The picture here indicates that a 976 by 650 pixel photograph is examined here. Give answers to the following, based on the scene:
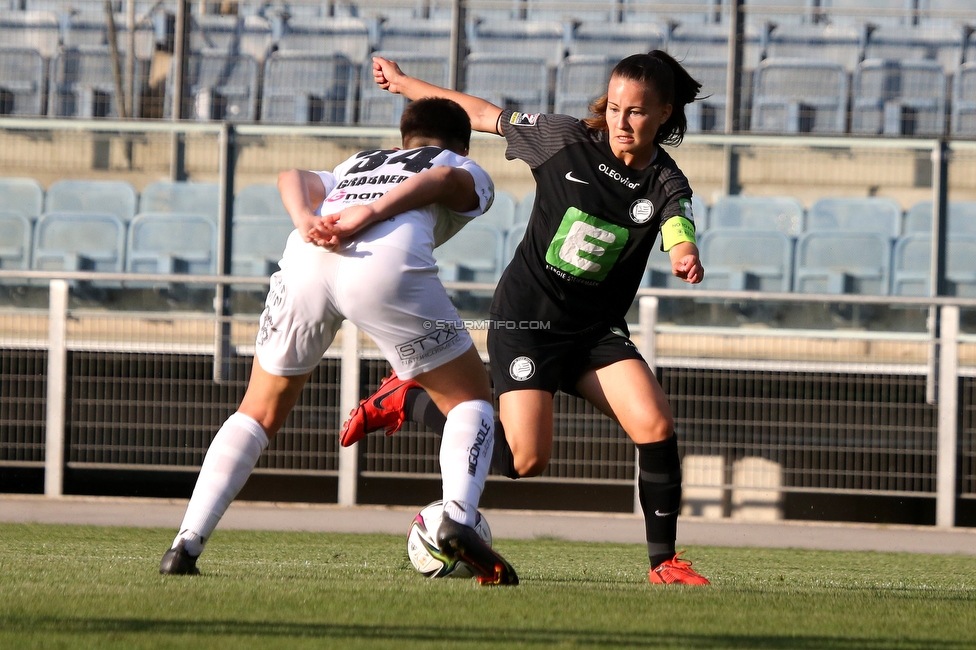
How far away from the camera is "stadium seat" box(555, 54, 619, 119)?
10.6 m

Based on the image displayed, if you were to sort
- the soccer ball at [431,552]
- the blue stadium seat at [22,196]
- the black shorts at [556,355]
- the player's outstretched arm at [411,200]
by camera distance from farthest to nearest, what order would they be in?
the blue stadium seat at [22,196], the black shorts at [556,355], the soccer ball at [431,552], the player's outstretched arm at [411,200]

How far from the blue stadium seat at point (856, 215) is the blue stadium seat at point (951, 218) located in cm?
10

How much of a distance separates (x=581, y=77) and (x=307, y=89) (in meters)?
2.43

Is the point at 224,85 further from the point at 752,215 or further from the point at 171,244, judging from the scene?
the point at 752,215

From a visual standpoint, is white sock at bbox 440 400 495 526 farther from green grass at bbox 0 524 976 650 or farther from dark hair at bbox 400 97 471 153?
dark hair at bbox 400 97 471 153

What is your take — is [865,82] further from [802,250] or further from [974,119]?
[802,250]

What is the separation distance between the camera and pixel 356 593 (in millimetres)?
3312

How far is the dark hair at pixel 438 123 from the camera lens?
3938 millimetres

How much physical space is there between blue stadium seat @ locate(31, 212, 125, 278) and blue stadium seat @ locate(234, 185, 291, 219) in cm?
99

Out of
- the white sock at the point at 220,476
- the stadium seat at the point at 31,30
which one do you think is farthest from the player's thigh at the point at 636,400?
the stadium seat at the point at 31,30

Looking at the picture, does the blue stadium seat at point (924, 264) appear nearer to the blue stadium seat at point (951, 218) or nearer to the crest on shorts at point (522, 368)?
the blue stadium seat at point (951, 218)

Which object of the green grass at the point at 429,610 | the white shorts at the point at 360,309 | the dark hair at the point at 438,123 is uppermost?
the dark hair at the point at 438,123

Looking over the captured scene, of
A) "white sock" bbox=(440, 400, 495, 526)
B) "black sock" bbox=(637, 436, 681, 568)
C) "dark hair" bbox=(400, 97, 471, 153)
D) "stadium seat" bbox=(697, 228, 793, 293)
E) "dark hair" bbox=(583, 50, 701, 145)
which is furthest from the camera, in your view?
"stadium seat" bbox=(697, 228, 793, 293)

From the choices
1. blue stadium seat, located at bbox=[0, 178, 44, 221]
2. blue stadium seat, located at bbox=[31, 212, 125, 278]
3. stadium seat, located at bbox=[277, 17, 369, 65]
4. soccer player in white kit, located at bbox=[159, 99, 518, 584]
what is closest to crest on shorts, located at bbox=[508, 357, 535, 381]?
soccer player in white kit, located at bbox=[159, 99, 518, 584]
